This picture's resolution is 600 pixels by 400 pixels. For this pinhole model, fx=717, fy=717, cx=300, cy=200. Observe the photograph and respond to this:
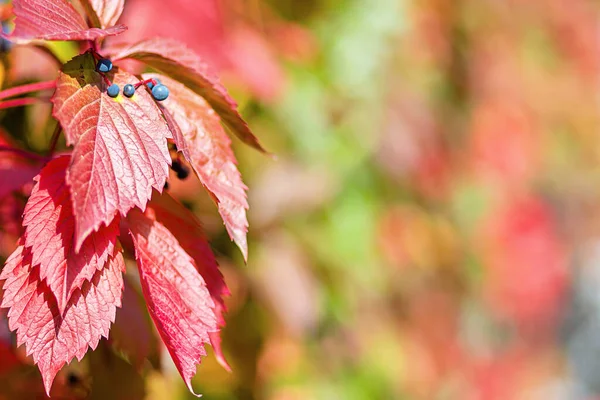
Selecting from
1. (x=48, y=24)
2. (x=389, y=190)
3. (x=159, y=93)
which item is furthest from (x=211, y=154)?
(x=389, y=190)

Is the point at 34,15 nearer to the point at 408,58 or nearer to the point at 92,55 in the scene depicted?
the point at 92,55

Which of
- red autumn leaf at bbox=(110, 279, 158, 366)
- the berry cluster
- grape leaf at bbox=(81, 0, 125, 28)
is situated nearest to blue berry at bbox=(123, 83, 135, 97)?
the berry cluster

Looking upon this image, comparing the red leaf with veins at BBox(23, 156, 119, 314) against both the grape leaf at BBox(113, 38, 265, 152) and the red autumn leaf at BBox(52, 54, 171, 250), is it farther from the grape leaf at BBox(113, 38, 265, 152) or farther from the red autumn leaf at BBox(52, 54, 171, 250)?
the grape leaf at BBox(113, 38, 265, 152)

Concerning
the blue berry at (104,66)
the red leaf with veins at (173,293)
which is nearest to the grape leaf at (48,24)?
the blue berry at (104,66)

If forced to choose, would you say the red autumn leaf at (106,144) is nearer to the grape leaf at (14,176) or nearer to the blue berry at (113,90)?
the blue berry at (113,90)

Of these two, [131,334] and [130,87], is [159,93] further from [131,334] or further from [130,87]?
[131,334]

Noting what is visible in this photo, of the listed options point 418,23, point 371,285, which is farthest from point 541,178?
point 371,285
